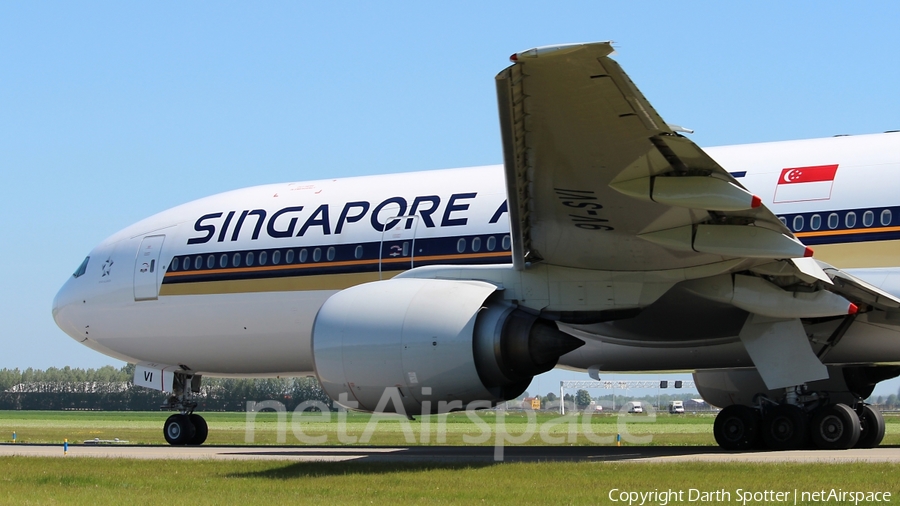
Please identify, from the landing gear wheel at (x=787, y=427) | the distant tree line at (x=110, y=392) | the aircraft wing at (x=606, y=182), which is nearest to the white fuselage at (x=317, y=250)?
the landing gear wheel at (x=787, y=427)

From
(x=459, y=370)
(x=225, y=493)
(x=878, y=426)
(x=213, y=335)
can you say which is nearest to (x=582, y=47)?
(x=459, y=370)

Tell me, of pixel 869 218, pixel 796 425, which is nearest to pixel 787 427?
pixel 796 425

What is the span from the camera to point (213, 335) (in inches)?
698

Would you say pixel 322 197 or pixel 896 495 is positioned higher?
pixel 322 197

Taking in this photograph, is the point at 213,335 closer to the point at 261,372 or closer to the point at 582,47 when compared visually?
the point at 261,372

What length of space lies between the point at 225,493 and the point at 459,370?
2986mm

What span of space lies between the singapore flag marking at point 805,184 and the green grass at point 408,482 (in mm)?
4066

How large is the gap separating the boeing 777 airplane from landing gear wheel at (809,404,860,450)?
0.03 metres

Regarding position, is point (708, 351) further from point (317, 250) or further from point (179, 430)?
point (179, 430)

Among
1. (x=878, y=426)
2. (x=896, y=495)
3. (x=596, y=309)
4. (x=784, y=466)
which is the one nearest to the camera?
(x=896, y=495)

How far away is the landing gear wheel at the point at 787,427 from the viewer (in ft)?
43.0

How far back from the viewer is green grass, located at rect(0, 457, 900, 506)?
→ 30.2 feet

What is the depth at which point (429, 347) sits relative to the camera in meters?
11.7

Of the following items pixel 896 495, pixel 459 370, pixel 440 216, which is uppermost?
pixel 440 216
